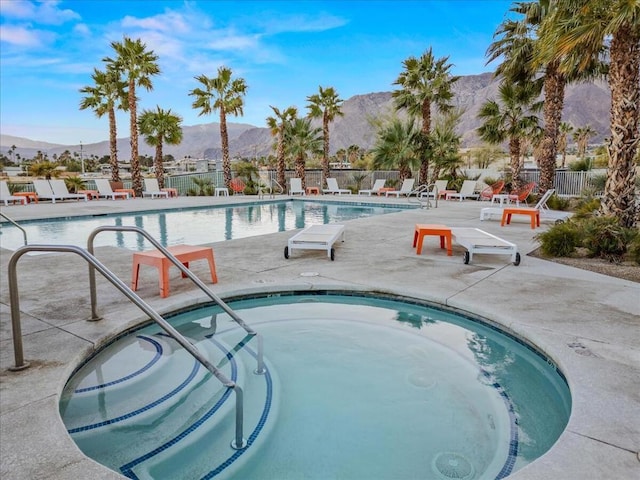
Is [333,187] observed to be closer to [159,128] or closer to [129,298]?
[159,128]

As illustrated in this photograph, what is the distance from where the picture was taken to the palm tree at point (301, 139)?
2405 centimetres

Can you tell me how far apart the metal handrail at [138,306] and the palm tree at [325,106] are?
2254 centimetres

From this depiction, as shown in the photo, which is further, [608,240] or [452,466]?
[608,240]

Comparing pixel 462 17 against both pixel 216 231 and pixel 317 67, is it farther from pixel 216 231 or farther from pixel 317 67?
pixel 216 231

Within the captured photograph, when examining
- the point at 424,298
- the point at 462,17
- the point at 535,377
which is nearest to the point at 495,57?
the point at 424,298

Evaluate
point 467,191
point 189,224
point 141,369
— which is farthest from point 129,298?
point 467,191

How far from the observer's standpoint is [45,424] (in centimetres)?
226

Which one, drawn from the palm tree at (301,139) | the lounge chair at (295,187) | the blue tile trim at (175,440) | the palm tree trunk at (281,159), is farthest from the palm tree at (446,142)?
the blue tile trim at (175,440)

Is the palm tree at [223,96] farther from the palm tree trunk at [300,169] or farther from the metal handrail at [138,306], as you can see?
the metal handrail at [138,306]

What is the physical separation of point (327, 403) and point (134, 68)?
23647mm

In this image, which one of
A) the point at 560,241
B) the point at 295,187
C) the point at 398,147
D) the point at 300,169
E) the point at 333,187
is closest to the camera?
the point at 560,241

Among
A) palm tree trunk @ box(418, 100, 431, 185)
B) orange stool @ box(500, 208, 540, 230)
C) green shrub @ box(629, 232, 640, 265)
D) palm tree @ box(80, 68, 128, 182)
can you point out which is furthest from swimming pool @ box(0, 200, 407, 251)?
palm tree @ box(80, 68, 128, 182)

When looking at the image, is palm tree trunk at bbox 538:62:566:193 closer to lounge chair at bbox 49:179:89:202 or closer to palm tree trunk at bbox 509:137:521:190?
palm tree trunk at bbox 509:137:521:190

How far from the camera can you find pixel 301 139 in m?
24.2
